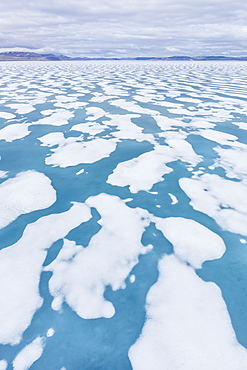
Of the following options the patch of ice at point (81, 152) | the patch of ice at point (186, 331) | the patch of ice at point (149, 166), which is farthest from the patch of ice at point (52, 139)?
the patch of ice at point (186, 331)

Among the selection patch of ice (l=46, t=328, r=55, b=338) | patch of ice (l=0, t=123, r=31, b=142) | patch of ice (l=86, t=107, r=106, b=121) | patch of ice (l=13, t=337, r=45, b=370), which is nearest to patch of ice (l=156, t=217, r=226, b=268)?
patch of ice (l=46, t=328, r=55, b=338)

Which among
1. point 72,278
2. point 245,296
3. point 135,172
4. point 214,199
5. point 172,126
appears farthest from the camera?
point 172,126

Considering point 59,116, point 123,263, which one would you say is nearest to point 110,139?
point 59,116

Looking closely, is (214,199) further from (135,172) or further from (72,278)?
(72,278)

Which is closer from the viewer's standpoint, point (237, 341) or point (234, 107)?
point (237, 341)

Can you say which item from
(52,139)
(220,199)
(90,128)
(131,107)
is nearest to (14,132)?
(52,139)

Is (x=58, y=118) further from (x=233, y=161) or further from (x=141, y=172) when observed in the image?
(x=233, y=161)
